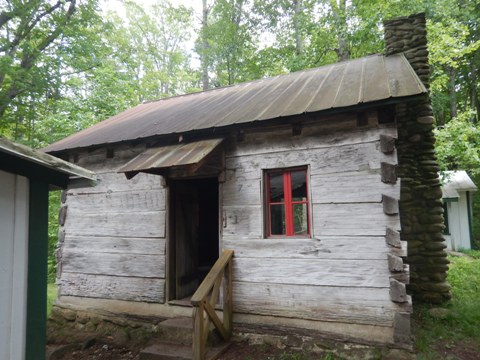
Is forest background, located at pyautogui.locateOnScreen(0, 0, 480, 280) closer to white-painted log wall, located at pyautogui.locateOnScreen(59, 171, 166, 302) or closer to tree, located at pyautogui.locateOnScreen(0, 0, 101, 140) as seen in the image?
tree, located at pyautogui.locateOnScreen(0, 0, 101, 140)

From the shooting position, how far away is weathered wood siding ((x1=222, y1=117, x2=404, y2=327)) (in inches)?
177

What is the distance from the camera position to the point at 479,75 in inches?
730

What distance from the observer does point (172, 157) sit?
497 centimetres

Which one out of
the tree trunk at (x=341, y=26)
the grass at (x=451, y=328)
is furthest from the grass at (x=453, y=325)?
the tree trunk at (x=341, y=26)

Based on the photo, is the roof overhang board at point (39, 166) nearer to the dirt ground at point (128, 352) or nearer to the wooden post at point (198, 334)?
the wooden post at point (198, 334)

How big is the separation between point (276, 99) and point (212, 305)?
3.59 metres

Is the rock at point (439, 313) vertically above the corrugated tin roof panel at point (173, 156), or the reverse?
the corrugated tin roof panel at point (173, 156)

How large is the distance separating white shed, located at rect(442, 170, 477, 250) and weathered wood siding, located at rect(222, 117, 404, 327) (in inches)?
433

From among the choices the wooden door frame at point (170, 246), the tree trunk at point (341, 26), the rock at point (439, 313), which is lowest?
the rock at point (439, 313)

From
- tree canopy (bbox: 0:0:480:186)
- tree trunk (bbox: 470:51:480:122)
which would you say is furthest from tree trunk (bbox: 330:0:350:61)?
tree trunk (bbox: 470:51:480:122)

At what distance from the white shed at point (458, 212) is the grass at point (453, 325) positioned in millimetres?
6687

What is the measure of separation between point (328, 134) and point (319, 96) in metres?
0.76

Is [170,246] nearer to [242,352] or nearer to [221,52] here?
[242,352]

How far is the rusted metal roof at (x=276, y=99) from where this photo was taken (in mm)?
4741
